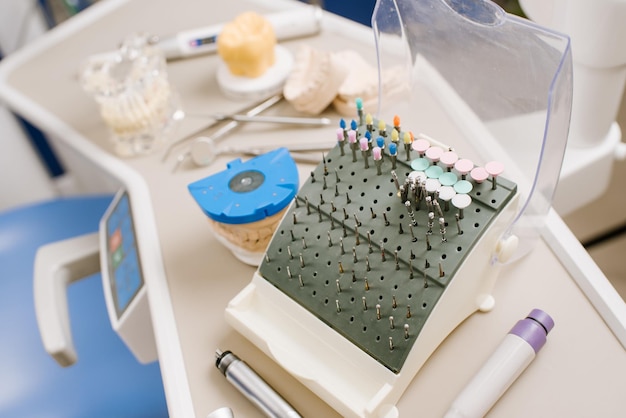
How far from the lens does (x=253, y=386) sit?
60cm

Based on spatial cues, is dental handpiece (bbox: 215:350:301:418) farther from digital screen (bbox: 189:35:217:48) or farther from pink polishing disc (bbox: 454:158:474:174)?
digital screen (bbox: 189:35:217:48)

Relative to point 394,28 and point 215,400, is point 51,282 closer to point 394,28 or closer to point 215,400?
point 215,400

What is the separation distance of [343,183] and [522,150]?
0.22 meters

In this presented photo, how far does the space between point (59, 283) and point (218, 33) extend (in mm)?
445

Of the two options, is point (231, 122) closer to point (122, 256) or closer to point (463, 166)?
point (122, 256)

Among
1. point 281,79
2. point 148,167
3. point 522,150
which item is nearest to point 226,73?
point 281,79

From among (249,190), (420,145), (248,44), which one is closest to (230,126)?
(248,44)

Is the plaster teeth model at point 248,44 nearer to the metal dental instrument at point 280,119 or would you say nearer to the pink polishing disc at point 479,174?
the metal dental instrument at point 280,119

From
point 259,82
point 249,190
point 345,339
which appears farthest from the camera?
point 259,82

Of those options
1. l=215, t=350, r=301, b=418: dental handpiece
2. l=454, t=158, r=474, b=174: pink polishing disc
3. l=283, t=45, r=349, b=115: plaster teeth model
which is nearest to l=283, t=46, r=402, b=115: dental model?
l=283, t=45, r=349, b=115: plaster teeth model

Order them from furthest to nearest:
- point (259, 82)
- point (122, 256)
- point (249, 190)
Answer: point (259, 82) < point (122, 256) < point (249, 190)

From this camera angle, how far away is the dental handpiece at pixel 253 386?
0.58m

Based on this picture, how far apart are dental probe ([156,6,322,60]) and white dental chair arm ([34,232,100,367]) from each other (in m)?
0.32

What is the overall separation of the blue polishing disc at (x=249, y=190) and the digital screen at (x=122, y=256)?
0.48 ft
